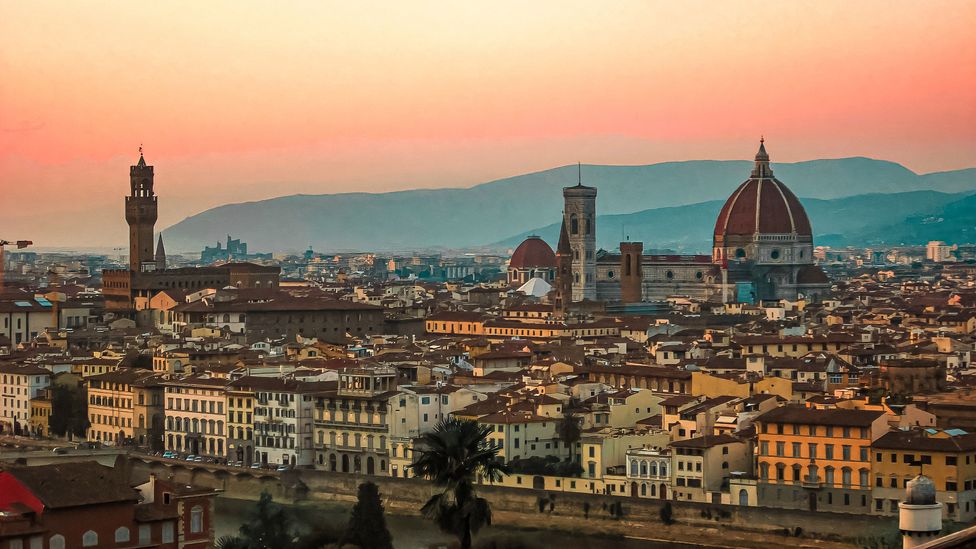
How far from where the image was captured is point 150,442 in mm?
50531

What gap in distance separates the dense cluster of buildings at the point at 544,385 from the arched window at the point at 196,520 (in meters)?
1.15

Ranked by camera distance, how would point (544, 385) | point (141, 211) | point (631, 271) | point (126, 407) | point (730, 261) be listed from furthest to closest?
1. point (730, 261)
2. point (631, 271)
3. point (141, 211)
4. point (126, 407)
5. point (544, 385)

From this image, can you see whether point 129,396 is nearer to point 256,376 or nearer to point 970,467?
point 256,376

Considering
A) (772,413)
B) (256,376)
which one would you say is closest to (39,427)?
(256,376)

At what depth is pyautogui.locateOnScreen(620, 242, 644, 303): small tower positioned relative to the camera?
102 meters

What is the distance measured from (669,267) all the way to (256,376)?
58.7 metres

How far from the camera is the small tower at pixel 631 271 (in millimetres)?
101625

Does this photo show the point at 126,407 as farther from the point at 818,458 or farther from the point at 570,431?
the point at 818,458

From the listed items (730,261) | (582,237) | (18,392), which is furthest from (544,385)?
(582,237)

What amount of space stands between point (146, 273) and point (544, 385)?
4604cm

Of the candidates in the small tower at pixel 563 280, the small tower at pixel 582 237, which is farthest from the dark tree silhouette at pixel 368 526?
the small tower at pixel 582 237

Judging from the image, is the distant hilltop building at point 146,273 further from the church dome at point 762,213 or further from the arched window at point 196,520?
the arched window at point 196,520

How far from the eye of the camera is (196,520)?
922 inches

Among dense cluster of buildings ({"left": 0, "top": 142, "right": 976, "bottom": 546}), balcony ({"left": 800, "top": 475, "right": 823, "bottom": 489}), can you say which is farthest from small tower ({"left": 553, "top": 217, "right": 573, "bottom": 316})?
balcony ({"left": 800, "top": 475, "right": 823, "bottom": 489})
